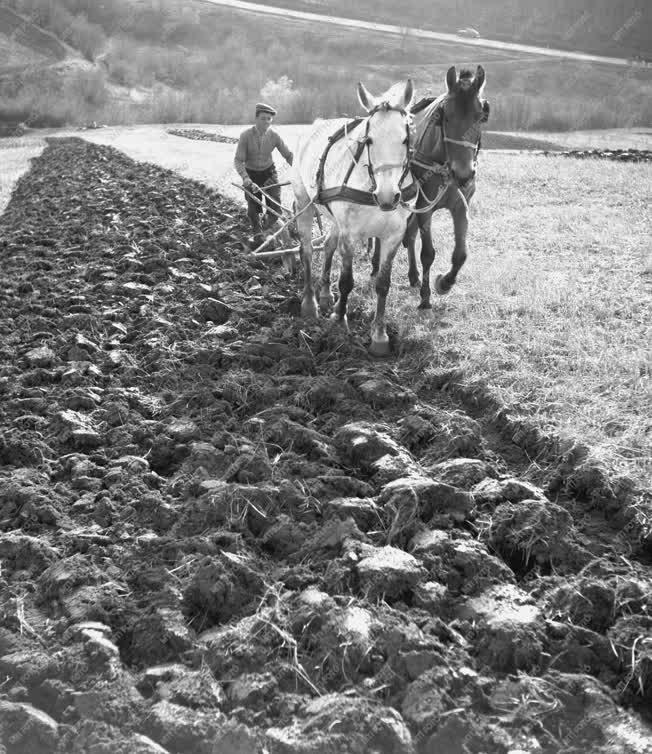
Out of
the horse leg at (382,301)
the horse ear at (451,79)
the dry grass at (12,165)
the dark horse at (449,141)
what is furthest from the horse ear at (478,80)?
the dry grass at (12,165)

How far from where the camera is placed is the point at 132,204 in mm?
12031

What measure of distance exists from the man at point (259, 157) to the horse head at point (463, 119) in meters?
2.61

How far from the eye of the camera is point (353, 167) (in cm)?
578

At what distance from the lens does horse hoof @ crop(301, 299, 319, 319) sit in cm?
665

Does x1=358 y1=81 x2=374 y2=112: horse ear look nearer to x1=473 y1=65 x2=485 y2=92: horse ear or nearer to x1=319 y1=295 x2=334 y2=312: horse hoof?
x1=473 y1=65 x2=485 y2=92: horse ear

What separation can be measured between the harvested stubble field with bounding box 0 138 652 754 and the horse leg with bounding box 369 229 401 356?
0.20 metres

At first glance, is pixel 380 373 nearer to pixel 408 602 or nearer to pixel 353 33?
pixel 408 602

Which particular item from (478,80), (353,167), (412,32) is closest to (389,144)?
(353,167)

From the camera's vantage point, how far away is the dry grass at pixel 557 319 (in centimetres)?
450

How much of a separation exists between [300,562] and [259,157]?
6.62 m

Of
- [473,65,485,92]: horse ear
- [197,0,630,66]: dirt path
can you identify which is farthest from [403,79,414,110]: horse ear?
[197,0,630,66]: dirt path

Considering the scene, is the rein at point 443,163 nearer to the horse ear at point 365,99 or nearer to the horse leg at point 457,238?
the horse leg at point 457,238

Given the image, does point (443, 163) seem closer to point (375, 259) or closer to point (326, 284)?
point (375, 259)

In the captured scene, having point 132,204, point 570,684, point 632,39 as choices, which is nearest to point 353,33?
point 632,39
